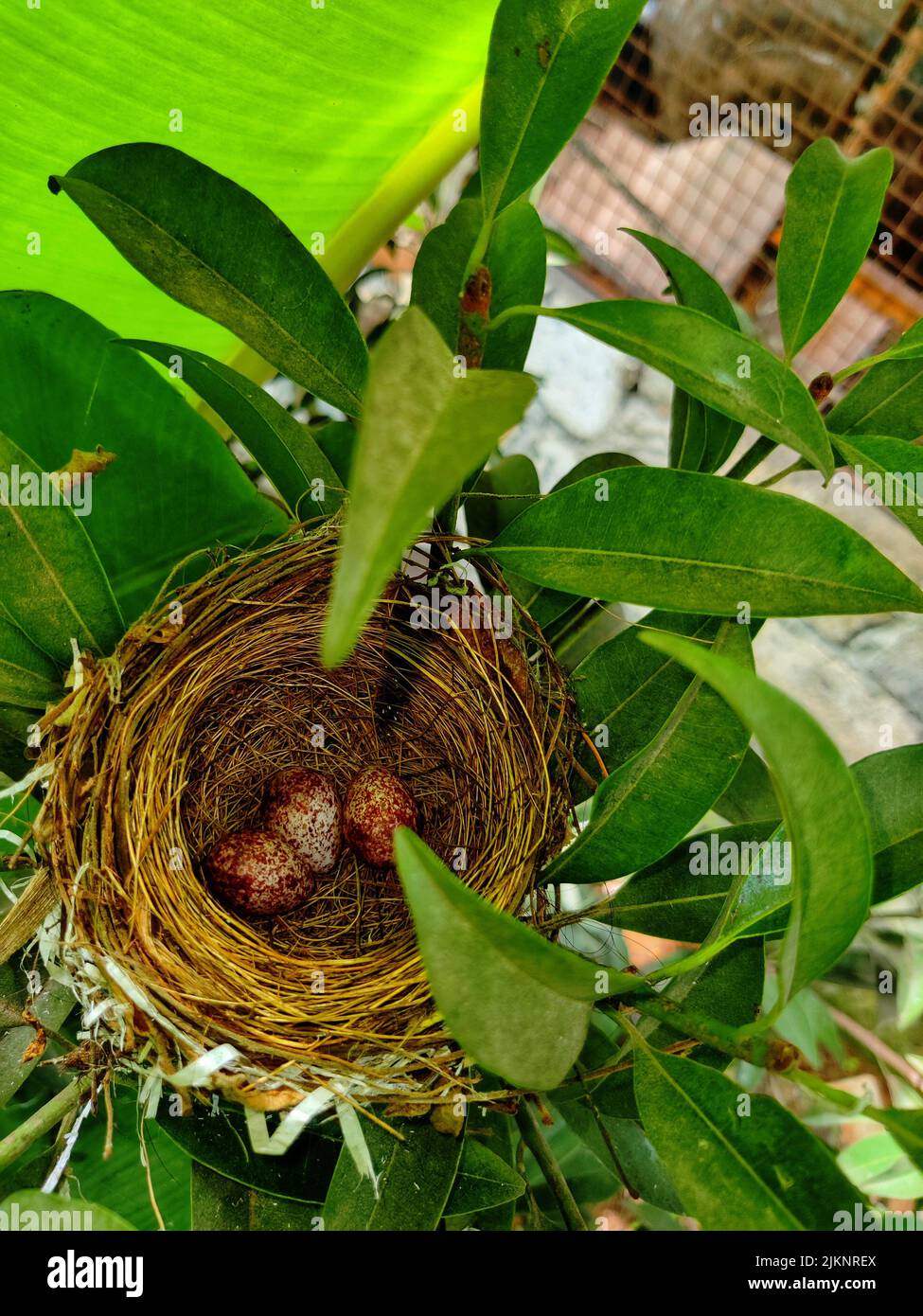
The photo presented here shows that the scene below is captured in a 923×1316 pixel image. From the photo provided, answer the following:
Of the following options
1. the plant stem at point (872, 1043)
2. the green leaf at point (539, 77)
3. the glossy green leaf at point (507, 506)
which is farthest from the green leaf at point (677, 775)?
the plant stem at point (872, 1043)

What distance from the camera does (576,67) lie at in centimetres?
45

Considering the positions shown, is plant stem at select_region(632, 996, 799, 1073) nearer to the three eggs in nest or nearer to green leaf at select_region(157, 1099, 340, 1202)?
green leaf at select_region(157, 1099, 340, 1202)

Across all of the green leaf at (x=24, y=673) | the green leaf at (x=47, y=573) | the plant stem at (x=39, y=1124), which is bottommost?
the plant stem at (x=39, y=1124)

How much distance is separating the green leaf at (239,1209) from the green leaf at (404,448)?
0.42 meters

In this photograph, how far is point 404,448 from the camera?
0.97 feet

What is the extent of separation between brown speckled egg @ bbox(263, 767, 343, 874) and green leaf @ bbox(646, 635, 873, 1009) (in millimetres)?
550

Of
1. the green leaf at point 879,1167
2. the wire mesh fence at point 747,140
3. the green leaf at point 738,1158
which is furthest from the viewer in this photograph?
the wire mesh fence at point 747,140

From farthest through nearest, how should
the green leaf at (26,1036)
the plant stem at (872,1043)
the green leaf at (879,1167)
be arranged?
1. the plant stem at (872,1043)
2. the green leaf at (879,1167)
3. the green leaf at (26,1036)

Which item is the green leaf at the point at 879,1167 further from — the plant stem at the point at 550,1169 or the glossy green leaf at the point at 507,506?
the glossy green leaf at the point at 507,506

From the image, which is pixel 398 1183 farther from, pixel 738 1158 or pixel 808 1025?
pixel 808 1025

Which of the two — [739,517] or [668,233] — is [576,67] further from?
[668,233]

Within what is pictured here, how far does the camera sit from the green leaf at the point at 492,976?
0.35 metres

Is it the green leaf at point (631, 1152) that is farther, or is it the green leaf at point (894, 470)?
the green leaf at point (631, 1152)

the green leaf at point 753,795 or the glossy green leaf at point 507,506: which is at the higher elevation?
the glossy green leaf at point 507,506
